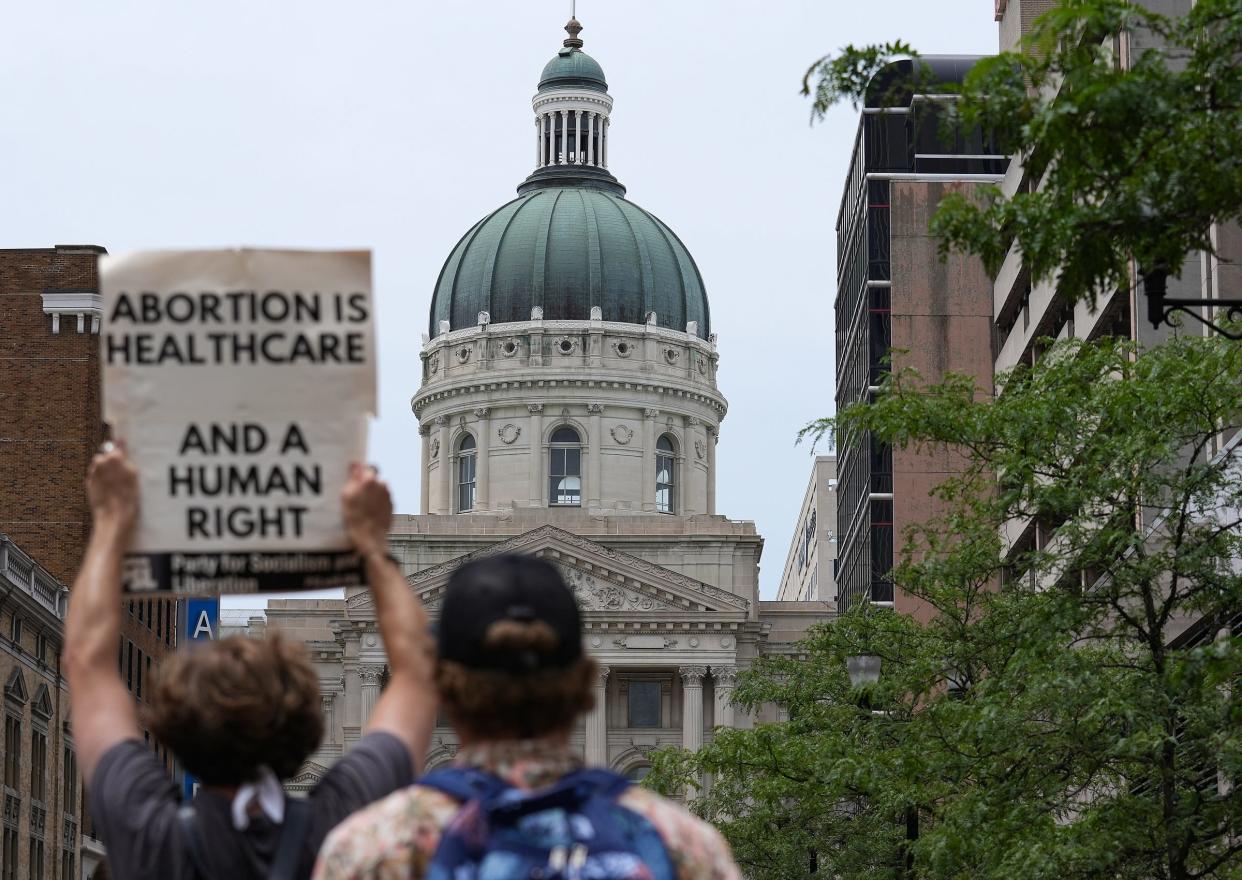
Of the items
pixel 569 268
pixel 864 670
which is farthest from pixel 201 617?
pixel 569 268

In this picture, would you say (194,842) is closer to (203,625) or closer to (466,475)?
(203,625)

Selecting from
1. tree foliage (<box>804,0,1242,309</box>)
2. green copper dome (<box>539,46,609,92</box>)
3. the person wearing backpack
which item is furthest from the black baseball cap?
green copper dome (<box>539,46,609,92</box>)

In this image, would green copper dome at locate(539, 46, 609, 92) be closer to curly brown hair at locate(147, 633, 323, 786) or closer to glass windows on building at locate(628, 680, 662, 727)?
glass windows on building at locate(628, 680, 662, 727)

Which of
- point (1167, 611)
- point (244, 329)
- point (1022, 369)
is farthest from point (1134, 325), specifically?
point (244, 329)

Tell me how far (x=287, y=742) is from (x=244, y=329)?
4.57 feet

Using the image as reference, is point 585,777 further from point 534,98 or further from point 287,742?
point 534,98

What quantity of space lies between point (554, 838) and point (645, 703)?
365 feet

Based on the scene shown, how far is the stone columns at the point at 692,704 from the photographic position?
4486 inches

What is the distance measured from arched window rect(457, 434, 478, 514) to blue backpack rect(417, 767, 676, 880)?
132m

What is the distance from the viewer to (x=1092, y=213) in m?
17.5

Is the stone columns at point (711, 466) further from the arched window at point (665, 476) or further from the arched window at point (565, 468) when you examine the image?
the arched window at point (565, 468)

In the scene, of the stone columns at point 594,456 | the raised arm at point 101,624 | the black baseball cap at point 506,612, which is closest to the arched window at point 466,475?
the stone columns at point 594,456

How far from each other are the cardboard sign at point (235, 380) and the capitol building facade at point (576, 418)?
107012mm

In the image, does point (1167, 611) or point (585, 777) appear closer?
point (585, 777)
